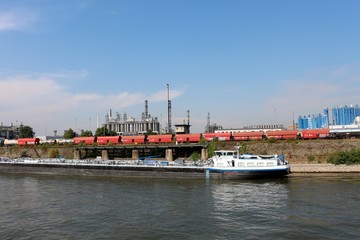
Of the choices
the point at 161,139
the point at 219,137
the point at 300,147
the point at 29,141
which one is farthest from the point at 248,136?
the point at 29,141

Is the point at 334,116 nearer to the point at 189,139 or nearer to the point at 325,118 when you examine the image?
the point at 325,118

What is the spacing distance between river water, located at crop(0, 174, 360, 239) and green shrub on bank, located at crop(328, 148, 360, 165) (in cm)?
1117

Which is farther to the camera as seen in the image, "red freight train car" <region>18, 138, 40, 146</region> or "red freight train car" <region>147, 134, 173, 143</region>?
"red freight train car" <region>18, 138, 40, 146</region>

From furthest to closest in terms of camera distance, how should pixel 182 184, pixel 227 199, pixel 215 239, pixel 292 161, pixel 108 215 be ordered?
pixel 292 161
pixel 182 184
pixel 227 199
pixel 108 215
pixel 215 239

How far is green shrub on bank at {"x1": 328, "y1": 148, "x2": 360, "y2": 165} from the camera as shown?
2154 inches

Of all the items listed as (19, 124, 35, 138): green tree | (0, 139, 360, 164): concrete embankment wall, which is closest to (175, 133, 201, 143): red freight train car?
(0, 139, 360, 164): concrete embankment wall

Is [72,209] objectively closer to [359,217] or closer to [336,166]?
[359,217]

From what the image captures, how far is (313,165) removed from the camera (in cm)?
5584

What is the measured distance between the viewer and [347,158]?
2178 inches

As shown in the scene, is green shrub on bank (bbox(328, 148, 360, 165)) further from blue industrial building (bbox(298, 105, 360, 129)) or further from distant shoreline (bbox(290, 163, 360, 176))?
blue industrial building (bbox(298, 105, 360, 129))

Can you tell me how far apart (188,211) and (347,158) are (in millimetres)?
38103

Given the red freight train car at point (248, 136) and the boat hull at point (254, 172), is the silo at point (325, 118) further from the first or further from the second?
the boat hull at point (254, 172)

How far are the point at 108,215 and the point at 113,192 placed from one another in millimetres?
12076

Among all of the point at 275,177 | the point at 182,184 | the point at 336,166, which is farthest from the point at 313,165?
the point at 182,184
